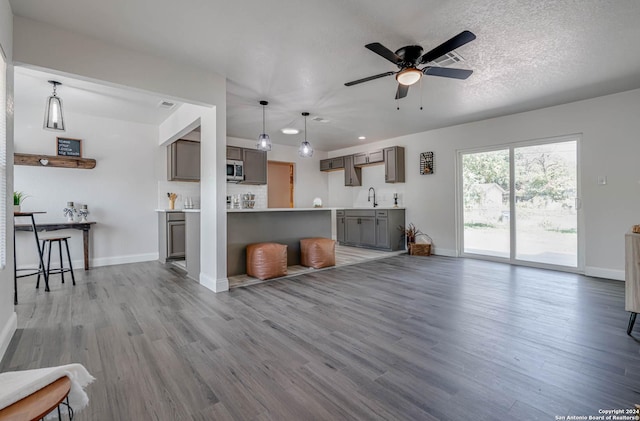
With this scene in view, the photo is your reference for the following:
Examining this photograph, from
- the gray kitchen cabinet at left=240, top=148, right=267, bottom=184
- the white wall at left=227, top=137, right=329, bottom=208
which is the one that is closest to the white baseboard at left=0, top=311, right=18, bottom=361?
the gray kitchen cabinet at left=240, top=148, right=267, bottom=184

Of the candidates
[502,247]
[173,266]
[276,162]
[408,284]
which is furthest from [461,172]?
[173,266]

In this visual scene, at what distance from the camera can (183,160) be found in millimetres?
5492

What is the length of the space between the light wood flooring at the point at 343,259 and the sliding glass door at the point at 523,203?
1708mm

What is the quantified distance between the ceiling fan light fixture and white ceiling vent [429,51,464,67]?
→ 0.50m

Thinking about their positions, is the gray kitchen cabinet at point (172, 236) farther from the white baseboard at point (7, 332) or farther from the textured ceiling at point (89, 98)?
the white baseboard at point (7, 332)

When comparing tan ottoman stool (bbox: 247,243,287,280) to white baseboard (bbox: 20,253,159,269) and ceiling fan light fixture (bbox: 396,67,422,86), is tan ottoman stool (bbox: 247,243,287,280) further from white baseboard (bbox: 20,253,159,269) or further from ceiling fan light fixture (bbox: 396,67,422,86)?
ceiling fan light fixture (bbox: 396,67,422,86)

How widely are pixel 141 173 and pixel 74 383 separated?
512 centimetres

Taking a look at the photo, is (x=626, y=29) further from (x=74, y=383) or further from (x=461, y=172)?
(x=74, y=383)

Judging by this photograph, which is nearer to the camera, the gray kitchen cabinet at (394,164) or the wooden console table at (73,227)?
the wooden console table at (73,227)

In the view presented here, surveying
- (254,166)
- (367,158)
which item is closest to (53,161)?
(254,166)

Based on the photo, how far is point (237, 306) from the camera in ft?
9.84

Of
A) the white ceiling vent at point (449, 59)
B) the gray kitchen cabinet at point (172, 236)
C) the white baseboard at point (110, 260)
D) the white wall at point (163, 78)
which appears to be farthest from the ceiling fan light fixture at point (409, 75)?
the white baseboard at point (110, 260)

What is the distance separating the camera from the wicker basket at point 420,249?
5871mm

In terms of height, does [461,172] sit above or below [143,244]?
above
